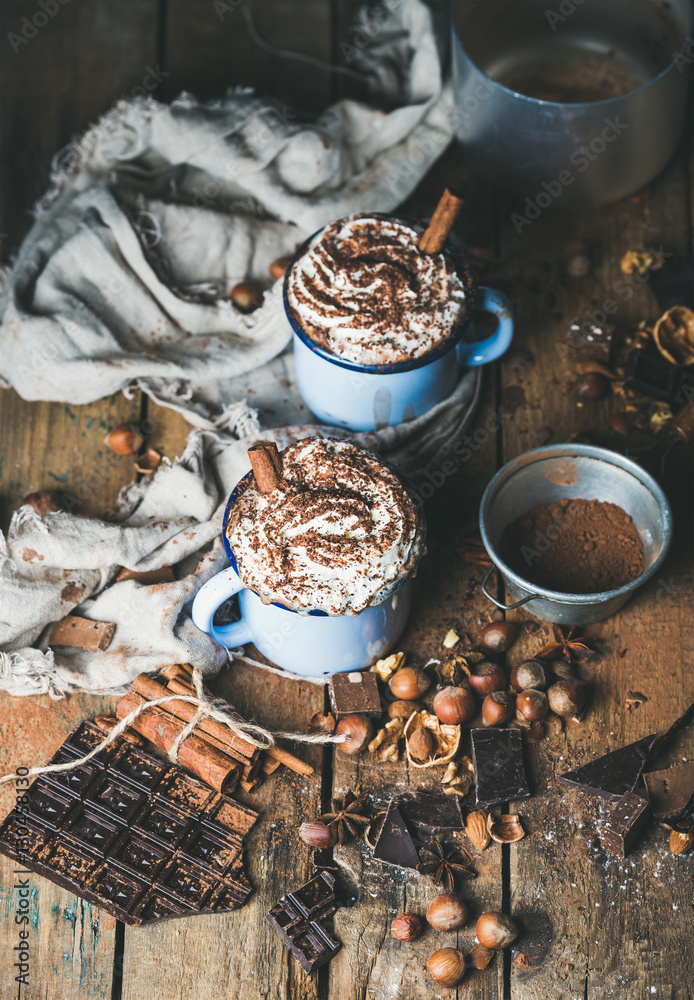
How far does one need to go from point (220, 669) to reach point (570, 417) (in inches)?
34.7

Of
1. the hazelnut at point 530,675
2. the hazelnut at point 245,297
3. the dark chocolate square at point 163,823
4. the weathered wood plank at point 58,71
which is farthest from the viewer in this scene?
the weathered wood plank at point 58,71

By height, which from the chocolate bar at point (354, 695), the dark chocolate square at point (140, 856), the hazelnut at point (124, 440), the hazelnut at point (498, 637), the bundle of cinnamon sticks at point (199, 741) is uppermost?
the hazelnut at point (124, 440)

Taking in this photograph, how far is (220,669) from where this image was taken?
1653 millimetres

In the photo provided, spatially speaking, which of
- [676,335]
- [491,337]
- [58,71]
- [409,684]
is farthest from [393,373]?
[58,71]

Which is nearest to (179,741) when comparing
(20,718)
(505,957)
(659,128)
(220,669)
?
(220,669)

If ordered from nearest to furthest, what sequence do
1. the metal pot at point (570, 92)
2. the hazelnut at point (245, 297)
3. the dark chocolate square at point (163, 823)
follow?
Result: the dark chocolate square at point (163, 823), the metal pot at point (570, 92), the hazelnut at point (245, 297)

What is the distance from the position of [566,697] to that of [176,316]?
3.60ft

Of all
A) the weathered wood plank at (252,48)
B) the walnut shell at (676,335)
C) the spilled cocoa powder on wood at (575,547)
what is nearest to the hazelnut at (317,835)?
the spilled cocoa powder on wood at (575,547)

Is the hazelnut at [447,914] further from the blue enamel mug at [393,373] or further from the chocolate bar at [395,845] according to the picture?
the blue enamel mug at [393,373]

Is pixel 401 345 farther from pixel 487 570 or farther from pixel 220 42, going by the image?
pixel 220 42

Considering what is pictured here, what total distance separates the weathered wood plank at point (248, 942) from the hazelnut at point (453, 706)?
257mm

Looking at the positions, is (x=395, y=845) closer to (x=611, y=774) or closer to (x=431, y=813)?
(x=431, y=813)

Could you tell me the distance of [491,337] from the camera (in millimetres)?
1753

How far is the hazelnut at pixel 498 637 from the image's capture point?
5.37ft
